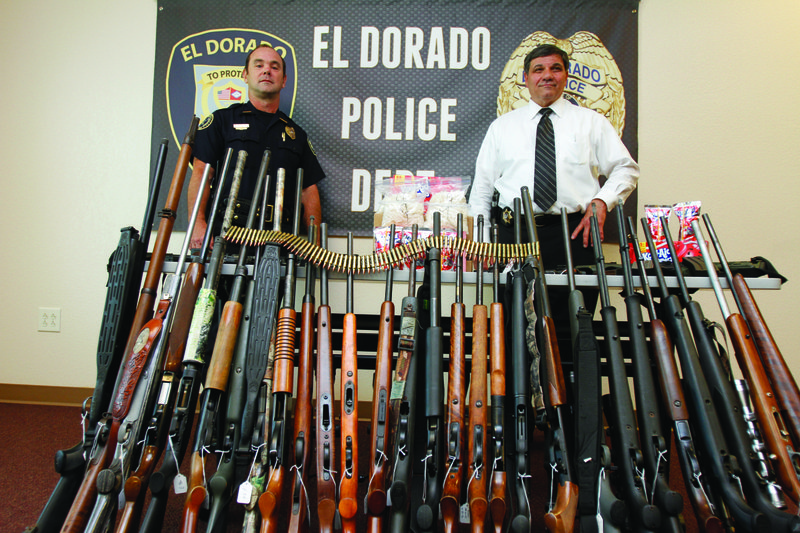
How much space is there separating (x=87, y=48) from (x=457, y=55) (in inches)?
97.3

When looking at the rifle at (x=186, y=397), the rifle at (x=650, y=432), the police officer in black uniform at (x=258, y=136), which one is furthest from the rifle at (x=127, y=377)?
the rifle at (x=650, y=432)

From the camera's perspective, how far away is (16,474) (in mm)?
2002

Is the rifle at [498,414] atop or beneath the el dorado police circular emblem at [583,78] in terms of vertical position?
beneath

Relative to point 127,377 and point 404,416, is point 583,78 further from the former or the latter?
point 127,377

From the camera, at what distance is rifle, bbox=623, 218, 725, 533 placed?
4.25 ft

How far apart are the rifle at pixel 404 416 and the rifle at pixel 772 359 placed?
3.79ft

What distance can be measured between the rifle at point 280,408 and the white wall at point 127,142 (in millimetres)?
1514

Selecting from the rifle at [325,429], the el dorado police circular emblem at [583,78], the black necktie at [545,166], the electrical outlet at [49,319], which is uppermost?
the el dorado police circular emblem at [583,78]

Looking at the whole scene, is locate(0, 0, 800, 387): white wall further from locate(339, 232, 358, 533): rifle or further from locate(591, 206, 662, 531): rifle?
locate(591, 206, 662, 531): rifle

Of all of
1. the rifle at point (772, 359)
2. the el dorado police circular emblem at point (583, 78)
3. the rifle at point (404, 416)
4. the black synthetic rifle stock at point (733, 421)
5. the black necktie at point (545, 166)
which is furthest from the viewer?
the el dorado police circular emblem at point (583, 78)

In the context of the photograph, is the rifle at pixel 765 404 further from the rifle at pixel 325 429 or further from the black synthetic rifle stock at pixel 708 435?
the rifle at pixel 325 429

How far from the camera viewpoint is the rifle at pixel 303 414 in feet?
4.58

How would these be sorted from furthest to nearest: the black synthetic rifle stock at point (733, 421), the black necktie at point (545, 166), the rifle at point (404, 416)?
1. the black necktie at point (545, 166)
2. the rifle at point (404, 416)
3. the black synthetic rifle stock at point (733, 421)

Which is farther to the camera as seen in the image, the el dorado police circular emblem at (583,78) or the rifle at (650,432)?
the el dorado police circular emblem at (583,78)
